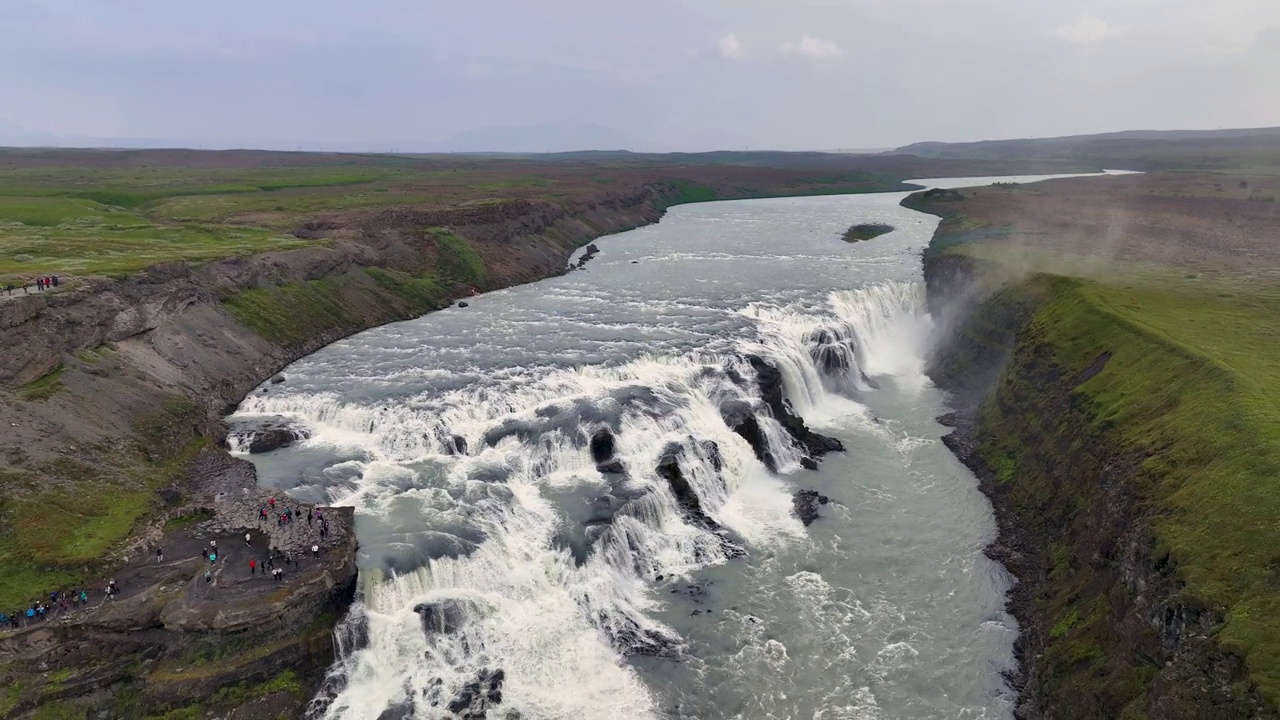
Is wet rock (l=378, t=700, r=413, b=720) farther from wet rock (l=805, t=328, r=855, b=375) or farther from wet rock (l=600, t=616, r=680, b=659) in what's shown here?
wet rock (l=805, t=328, r=855, b=375)

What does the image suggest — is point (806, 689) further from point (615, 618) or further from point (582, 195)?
point (582, 195)

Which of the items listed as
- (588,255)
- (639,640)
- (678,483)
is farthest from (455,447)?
(588,255)

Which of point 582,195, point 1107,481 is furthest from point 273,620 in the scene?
point 582,195

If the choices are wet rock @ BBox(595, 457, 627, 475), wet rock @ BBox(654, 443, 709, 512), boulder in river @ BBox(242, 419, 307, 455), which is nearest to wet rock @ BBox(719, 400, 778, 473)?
wet rock @ BBox(654, 443, 709, 512)

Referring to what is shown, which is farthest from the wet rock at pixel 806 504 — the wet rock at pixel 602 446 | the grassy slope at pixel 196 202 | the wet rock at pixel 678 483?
the grassy slope at pixel 196 202

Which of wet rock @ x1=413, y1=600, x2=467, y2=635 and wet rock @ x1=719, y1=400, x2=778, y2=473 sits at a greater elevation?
wet rock @ x1=719, y1=400, x2=778, y2=473

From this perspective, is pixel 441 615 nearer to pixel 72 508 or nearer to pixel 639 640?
pixel 639 640
